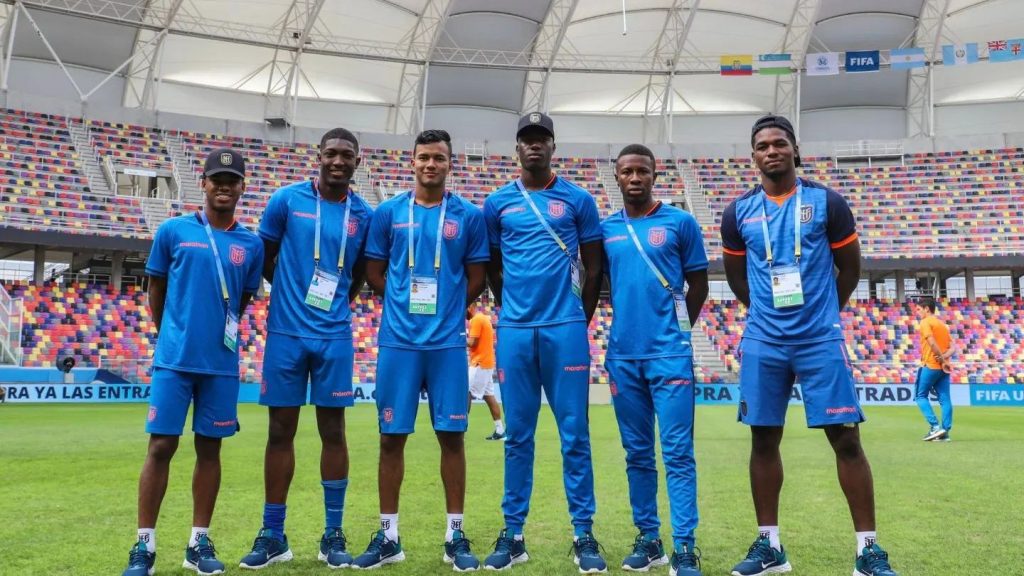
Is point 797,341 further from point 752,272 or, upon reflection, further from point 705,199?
point 705,199

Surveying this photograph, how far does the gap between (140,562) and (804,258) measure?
12.2 feet

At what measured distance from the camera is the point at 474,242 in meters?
4.61

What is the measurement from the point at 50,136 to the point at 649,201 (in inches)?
1233

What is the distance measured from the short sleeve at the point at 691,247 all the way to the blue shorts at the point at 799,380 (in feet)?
1.88

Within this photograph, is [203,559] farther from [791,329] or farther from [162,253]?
[791,329]

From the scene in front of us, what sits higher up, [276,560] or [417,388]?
[417,388]

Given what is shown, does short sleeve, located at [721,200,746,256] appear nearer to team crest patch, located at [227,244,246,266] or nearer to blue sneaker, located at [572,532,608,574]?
blue sneaker, located at [572,532,608,574]

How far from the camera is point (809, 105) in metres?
35.6

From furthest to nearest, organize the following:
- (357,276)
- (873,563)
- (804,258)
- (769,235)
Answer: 1. (357,276)
2. (769,235)
3. (804,258)
4. (873,563)

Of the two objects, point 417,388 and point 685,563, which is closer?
point 685,563

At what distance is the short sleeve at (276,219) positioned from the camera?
4.58 m

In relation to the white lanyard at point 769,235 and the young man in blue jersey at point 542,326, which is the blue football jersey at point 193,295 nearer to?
the young man in blue jersey at point 542,326

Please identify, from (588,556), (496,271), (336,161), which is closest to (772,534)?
(588,556)

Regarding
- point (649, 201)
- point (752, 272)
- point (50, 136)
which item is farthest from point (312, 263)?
point (50, 136)
